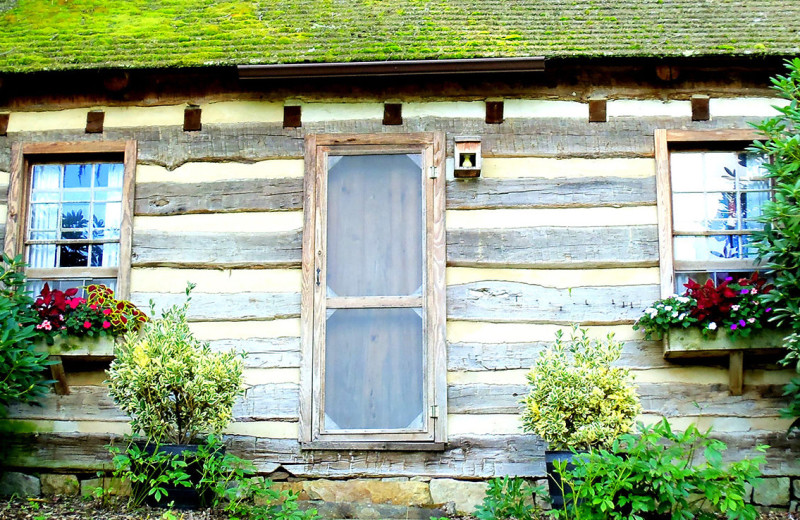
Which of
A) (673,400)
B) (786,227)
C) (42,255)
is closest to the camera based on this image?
(786,227)

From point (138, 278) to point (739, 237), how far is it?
456cm

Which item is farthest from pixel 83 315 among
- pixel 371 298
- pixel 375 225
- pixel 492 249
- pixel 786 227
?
pixel 786 227

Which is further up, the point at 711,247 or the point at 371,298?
the point at 711,247

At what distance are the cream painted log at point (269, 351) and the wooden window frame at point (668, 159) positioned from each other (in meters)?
2.73

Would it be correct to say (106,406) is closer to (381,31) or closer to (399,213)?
(399,213)

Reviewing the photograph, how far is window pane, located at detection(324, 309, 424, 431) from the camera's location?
24.1ft

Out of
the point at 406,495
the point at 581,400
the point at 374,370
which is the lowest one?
the point at 406,495

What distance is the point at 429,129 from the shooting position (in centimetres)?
781

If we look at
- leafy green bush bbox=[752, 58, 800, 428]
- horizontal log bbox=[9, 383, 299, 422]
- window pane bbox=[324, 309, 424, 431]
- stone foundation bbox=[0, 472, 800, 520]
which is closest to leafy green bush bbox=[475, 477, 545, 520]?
stone foundation bbox=[0, 472, 800, 520]

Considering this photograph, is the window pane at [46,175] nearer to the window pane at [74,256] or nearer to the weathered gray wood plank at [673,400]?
the window pane at [74,256]

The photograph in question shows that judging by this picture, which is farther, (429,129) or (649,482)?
(429,129)

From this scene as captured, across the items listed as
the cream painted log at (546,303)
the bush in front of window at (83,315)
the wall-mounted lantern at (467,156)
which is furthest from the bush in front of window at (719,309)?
the bush in front of window at (83,315)

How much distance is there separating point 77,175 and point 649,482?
5017 mm

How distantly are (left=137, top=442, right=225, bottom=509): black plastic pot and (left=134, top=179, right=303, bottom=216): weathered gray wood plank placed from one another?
191 cm
